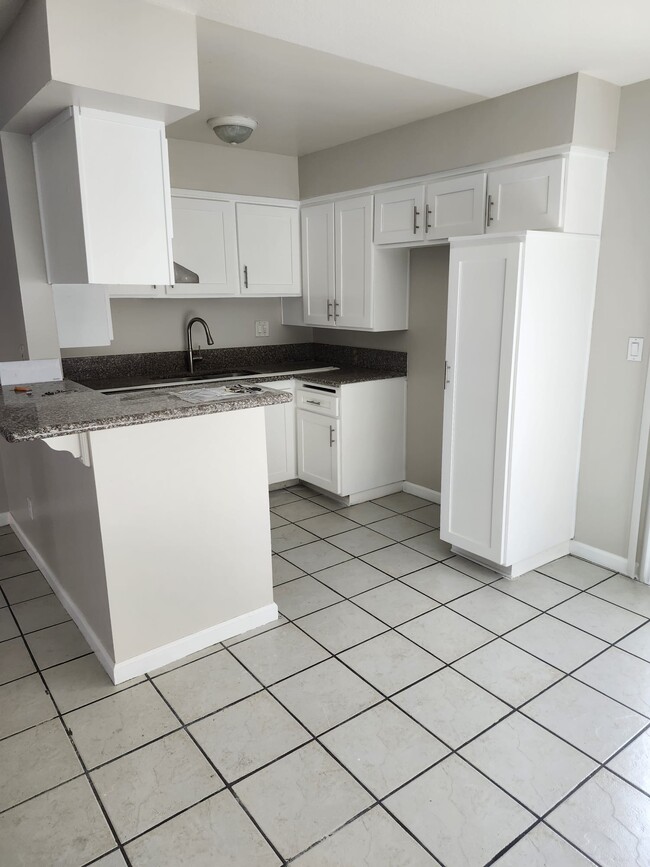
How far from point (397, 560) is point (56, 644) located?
169 centimetres

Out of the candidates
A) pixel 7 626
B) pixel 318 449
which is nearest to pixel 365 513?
pixel 318 449

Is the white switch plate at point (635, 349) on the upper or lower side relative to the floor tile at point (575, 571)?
upper

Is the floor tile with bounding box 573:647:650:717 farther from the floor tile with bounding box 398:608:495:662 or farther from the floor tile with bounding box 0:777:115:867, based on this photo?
the floor tile with bounding box 0:777:115:867

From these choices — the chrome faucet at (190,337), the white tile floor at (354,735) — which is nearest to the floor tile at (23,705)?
the white tile floor at (354,735)

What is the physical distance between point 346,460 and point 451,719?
2.09 metres

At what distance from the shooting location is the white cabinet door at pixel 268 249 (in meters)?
4.12

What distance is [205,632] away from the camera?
2.52 metres

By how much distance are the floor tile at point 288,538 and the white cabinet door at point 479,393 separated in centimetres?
84

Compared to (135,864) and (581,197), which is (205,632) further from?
(581,197)

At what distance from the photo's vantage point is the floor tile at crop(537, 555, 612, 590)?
9.95ft

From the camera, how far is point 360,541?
3529 millimetres

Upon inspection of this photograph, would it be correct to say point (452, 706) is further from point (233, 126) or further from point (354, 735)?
point (233, 126)

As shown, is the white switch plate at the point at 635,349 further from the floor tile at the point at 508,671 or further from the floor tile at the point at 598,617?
the floor tile at the point at 508,671

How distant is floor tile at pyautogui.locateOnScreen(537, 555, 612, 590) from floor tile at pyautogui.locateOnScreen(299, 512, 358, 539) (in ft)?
3.77
